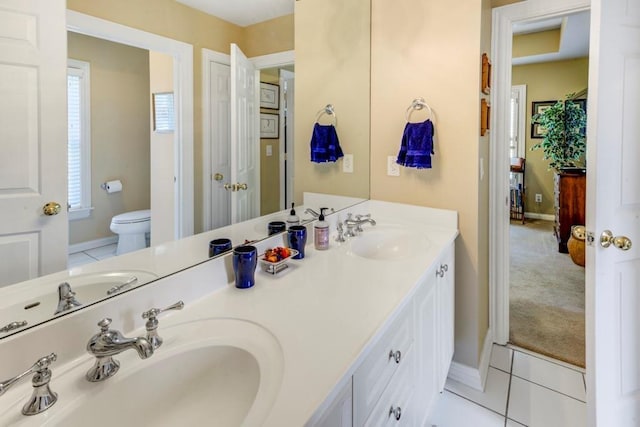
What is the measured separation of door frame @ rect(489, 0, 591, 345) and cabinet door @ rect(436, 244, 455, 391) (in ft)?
1.95

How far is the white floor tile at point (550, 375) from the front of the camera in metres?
1.92

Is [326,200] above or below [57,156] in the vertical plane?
below

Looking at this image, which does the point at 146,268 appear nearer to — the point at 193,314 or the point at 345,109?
the point at 193,314

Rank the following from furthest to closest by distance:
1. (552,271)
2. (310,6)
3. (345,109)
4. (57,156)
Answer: (552,271)
(345,109)
(310,6)
(57,156)

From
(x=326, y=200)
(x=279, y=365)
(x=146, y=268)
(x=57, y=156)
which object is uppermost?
(x=57, y=156)

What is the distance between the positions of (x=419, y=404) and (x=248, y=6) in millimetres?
1559

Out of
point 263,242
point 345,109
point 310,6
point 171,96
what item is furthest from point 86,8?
point 345,109

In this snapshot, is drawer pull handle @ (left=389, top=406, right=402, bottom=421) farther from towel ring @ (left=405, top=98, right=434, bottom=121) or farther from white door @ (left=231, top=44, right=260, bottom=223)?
towel ring @ (left=405, top=98, right=434, bottom=121)

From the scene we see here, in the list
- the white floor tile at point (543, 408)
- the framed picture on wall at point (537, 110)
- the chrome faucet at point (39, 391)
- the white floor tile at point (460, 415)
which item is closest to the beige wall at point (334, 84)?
the chrome faucet at point (39, 391)

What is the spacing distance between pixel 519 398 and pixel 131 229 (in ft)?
6.73

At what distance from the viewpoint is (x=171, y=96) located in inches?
37.2

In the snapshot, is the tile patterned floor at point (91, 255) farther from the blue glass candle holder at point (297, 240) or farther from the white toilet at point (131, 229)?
the blue glass candle holder at point (297, 240)

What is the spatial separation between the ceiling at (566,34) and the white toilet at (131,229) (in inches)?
164

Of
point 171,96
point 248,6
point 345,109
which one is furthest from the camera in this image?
point 345,109
